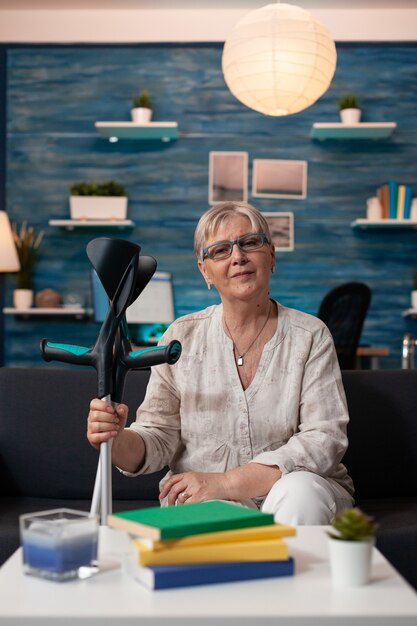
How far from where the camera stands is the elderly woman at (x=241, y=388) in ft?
6.19

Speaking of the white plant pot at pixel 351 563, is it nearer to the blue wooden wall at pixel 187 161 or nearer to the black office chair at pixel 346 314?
the black office chair at pixel 346 314

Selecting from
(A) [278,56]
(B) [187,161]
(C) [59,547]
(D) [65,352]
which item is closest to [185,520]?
(C) [59,547]

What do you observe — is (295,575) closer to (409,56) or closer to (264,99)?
(264,99)

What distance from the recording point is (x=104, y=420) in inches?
57.0

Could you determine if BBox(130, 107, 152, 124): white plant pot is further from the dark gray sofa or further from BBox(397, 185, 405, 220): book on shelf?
the dark gray sofa

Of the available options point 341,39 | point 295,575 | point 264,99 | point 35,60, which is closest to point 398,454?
point 295,575

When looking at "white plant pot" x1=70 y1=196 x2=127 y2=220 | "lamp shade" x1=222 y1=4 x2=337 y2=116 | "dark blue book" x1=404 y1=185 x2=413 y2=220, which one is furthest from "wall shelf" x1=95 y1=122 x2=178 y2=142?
"dark blue book" x1=404 y1=185 x2=413 y2=220

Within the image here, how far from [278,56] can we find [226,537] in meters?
3.04

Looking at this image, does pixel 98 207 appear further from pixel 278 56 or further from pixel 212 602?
pixel 212 602

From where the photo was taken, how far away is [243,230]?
6.61ft

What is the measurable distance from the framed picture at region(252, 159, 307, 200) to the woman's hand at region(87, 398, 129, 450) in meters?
4.00

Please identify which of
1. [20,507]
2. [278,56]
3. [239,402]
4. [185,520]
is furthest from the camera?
[278,56]

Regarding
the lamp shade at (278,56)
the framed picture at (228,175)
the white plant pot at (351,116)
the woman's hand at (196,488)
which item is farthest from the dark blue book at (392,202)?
the woman's hand at (196,488)

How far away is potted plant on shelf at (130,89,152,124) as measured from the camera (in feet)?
16.9
